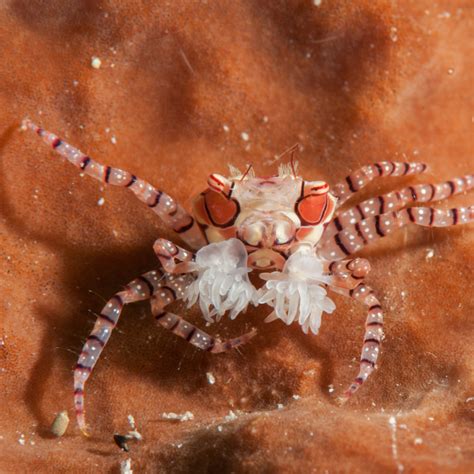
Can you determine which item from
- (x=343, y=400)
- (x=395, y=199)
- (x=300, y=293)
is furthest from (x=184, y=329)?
(x=395, y=199)

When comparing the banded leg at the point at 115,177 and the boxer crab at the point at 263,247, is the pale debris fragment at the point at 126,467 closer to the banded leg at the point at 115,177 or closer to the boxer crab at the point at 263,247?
the boxer crab at the point at 263,247

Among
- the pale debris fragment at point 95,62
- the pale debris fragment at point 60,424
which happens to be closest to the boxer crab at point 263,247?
the pale debris fragment at point 60,424

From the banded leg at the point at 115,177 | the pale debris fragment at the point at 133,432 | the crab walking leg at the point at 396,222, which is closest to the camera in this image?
the pale debris fragment at the point at 133,432

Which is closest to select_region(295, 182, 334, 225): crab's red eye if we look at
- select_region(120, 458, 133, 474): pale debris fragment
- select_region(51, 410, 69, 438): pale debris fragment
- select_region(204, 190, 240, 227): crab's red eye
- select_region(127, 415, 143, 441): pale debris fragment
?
select_region(204, 190, 240, 227): crab's red eye

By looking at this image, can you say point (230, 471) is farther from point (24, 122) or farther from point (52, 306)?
point (24, 122)

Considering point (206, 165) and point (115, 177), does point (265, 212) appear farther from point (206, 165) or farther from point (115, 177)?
point (115, 177)

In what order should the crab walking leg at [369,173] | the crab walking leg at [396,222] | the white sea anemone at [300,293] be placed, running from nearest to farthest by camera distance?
1. the white sea anemone at [300,293]
2. the crab walking leg at [396,222]
3. the crab walking leg at [369,173]
